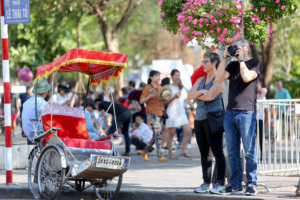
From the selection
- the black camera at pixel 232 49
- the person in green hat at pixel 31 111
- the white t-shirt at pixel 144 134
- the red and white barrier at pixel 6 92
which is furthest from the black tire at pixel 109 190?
the white t-shirt at pixel 144 134

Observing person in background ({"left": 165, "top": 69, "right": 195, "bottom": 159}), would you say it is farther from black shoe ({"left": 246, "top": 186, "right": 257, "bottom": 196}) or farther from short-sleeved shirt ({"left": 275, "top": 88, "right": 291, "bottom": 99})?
short-sleeved shirt ({"left": 275, "top": 88, "right": 291, "bottom": 99})

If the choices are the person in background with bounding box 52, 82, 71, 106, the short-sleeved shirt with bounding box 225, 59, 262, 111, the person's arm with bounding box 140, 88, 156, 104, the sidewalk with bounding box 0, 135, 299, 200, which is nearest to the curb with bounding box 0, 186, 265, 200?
the sidewalk with bounding box 0, 135, 299, 200

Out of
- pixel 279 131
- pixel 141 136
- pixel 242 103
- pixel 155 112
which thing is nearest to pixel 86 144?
pixel 242 103

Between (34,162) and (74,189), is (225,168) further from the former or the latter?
(34,162)

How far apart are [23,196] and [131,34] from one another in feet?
102

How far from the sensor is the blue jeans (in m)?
5.68

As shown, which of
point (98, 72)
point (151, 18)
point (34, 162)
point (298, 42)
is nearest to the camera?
point (34, 162)

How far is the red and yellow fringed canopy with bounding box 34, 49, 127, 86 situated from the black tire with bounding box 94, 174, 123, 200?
1580mm

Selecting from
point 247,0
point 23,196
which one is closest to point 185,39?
point 247,0

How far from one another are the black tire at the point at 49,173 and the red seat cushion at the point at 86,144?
0.31 meters

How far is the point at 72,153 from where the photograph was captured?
21.6 ft

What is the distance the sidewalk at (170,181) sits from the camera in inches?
240

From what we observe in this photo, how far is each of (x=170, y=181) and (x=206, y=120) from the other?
64.3 inches

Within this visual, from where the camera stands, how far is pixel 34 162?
6867mm
